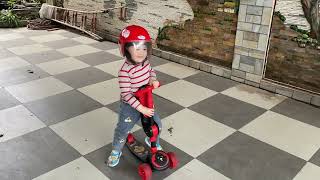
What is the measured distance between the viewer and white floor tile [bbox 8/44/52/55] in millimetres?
4751

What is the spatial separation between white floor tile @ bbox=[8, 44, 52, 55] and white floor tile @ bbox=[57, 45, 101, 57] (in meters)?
0.31

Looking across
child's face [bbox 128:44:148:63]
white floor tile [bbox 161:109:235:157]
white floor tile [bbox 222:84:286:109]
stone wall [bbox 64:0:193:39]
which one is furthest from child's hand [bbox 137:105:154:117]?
stone wall [bbox 64:0:193:39]

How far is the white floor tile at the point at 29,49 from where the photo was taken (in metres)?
4.75

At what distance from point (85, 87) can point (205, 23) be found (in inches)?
69.7

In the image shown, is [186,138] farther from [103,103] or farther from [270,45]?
[270,45]

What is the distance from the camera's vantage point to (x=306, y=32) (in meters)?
3.22

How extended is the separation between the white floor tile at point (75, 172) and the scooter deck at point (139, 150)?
30 cm

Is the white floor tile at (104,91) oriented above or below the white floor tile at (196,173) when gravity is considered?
above

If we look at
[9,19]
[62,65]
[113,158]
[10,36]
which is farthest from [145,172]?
[9,19]

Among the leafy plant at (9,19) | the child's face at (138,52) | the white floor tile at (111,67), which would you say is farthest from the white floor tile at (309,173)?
the leafy plant at (9,19)

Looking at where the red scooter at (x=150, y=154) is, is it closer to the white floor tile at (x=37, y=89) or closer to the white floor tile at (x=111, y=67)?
the white floor tile at (x=37, y=89)

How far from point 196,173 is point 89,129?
1.05m

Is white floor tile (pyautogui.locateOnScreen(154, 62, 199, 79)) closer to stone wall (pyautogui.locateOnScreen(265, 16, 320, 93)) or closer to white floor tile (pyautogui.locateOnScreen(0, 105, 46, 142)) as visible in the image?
stone wall (pyautogui.locateOnScreen(265, 16, 320, 93))

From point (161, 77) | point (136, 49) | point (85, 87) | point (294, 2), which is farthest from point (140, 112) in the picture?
point (294, 2)
